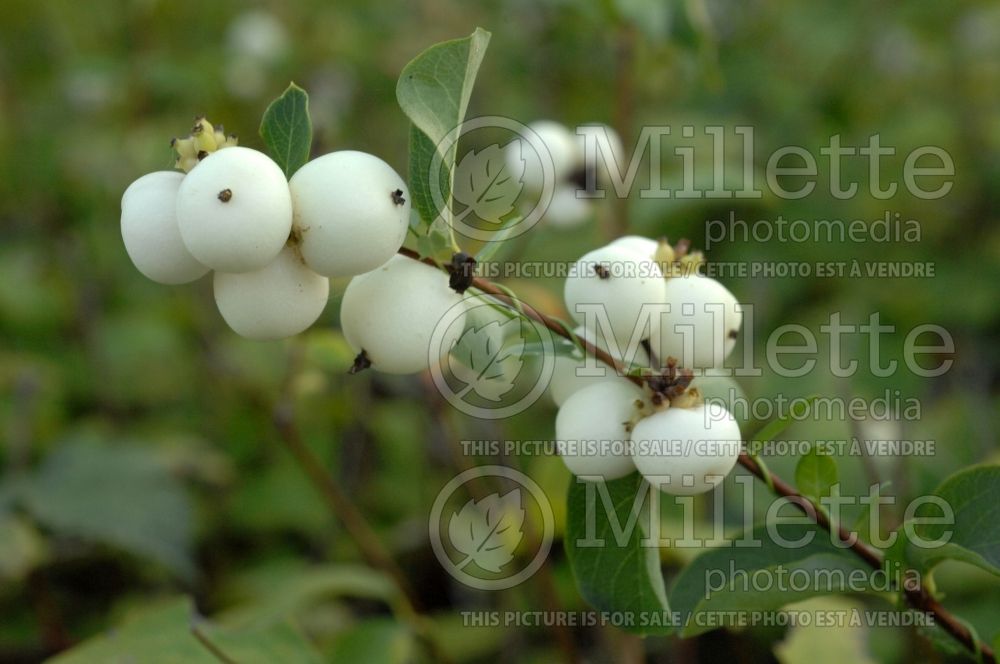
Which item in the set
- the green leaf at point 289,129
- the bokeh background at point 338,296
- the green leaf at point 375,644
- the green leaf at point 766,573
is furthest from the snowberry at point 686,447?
the green leaf at point 375,644

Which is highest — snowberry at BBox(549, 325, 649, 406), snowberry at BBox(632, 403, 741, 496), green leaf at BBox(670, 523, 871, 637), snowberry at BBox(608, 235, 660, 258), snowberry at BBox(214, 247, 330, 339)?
Result: snowberry at BBox(608, 235, 660, 258)

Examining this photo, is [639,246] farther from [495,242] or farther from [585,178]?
[585,178]

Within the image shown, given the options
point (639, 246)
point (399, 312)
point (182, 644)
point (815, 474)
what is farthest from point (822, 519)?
point (182, 644)

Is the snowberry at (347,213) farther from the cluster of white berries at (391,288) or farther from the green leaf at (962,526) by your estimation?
the green leaf at (962,526)

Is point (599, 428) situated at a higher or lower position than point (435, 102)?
lower

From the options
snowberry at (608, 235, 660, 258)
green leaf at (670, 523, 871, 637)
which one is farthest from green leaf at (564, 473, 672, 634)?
snowberry at (608, 235, 660, 258)

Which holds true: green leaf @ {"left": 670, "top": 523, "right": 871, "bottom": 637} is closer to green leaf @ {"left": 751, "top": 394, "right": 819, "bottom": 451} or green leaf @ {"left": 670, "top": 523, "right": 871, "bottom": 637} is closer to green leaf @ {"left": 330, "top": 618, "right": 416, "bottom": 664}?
green leaf @ {"left": 751, "top": 394, "right": 819, "bottom": 451}
